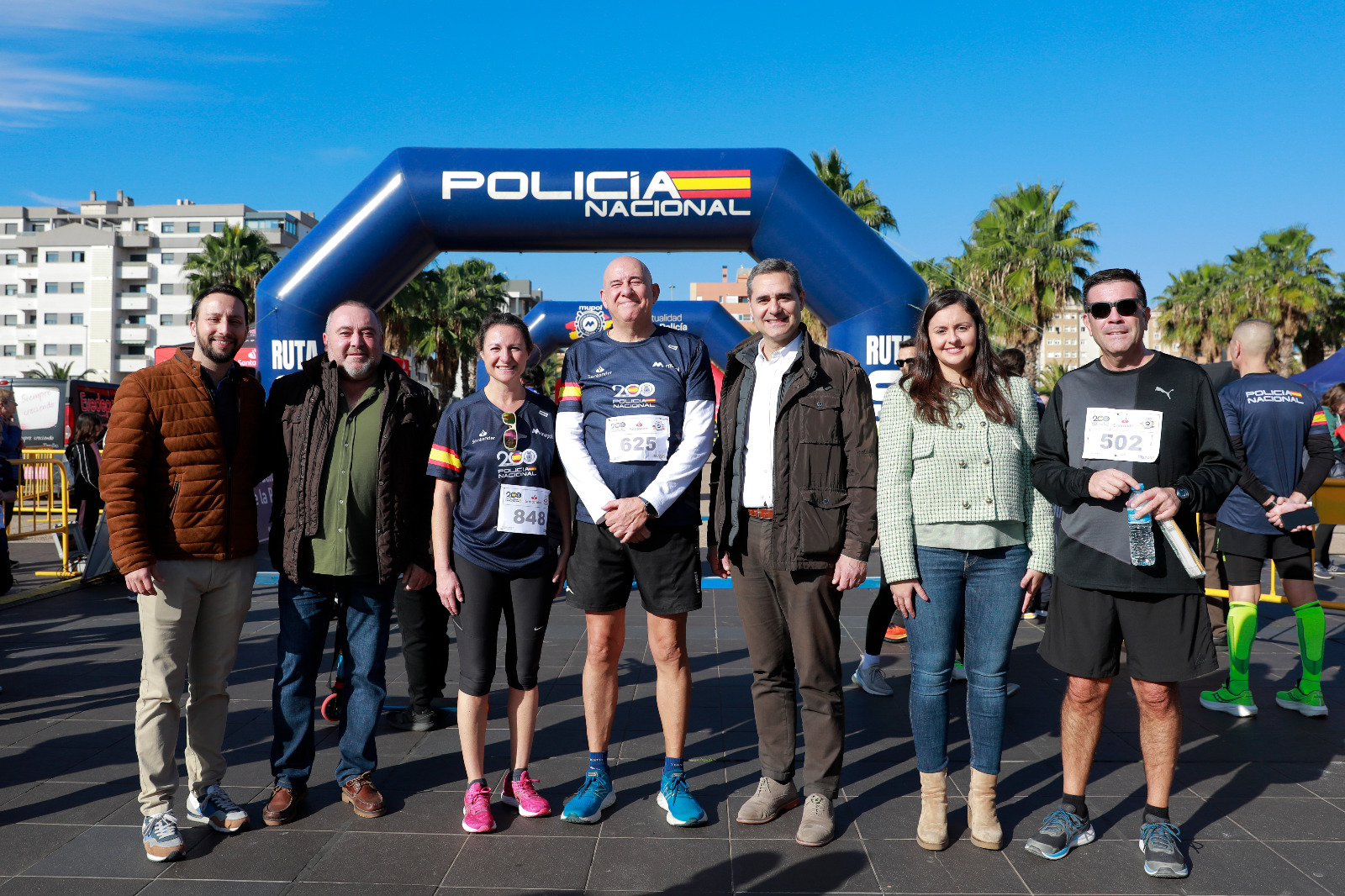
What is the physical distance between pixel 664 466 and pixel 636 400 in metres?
0.27

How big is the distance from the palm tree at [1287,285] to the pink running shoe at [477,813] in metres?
31.7

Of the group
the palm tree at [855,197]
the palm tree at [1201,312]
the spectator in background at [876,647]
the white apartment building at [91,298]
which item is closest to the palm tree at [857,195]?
the palm tree at [855,197]

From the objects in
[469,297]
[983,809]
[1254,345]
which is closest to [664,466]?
[983,809]

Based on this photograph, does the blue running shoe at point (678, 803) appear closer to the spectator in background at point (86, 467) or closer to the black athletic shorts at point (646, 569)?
the black athletic shorts at point (646, 569)

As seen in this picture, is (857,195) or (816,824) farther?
(857,195)

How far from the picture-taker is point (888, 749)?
13.1 feet

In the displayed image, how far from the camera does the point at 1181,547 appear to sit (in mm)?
2840

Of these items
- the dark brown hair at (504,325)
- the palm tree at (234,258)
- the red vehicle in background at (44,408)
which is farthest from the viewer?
the palm tree at (234,258)

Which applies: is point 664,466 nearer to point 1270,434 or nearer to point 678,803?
point 678,803

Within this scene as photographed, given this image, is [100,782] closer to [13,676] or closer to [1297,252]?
[13,676]

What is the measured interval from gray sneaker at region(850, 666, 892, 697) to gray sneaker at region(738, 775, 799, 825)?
1605 mm

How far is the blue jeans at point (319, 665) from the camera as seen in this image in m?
3.22

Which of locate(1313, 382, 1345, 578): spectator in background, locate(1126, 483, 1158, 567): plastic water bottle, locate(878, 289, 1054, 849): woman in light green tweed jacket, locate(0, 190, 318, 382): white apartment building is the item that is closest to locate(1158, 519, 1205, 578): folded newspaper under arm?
locate(1126, 483, 1158, 567): plastic water bottle

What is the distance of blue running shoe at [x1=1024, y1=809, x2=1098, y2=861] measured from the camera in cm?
291
